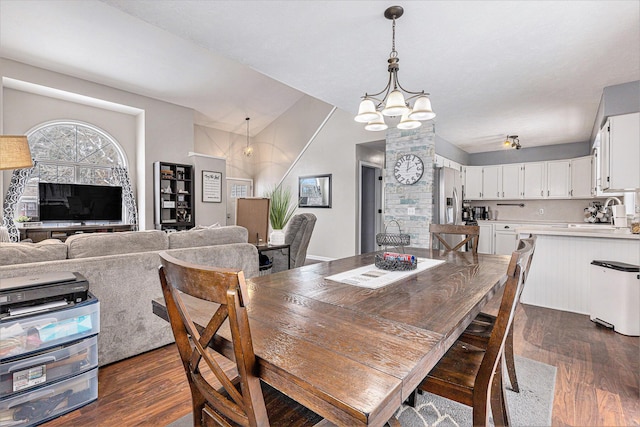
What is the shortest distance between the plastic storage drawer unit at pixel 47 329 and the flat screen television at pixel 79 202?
175 inches

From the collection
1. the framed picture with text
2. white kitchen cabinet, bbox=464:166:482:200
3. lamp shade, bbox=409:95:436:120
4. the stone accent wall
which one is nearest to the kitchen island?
the stone accent wall

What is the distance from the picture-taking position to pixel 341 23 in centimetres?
221

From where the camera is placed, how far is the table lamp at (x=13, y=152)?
6.41ft

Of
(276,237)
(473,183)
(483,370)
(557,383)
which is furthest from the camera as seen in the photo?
(473,183)

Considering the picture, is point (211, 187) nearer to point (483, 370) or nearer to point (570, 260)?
point (570, 260)

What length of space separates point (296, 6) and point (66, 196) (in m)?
5.28

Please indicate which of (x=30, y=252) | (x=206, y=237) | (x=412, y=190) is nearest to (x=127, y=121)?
(x=206, y=237)

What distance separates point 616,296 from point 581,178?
3.51m

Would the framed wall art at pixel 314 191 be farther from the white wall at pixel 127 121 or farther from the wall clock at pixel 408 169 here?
the white wall at pixel 127 121

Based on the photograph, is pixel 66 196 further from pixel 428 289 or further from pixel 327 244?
pixel 428 289

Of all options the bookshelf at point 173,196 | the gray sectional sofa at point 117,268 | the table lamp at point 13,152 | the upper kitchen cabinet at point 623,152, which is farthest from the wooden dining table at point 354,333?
the bookshelf at point 173,196

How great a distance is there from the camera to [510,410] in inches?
67.6

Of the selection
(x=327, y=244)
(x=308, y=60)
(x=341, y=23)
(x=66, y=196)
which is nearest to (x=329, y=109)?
(x=327, y=244)

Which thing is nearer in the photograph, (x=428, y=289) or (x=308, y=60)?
(x=428, y=289)
